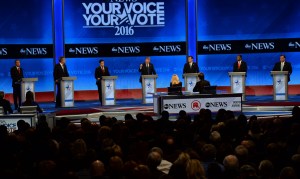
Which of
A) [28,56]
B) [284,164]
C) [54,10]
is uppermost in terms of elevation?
[54,10]

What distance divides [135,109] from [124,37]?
4.59m

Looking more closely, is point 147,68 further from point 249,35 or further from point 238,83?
point 249,35

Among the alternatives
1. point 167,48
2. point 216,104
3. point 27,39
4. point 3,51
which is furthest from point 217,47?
point 3,51

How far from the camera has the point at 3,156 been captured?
22.9 feet

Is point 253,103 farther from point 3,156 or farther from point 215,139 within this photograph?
point 3,156

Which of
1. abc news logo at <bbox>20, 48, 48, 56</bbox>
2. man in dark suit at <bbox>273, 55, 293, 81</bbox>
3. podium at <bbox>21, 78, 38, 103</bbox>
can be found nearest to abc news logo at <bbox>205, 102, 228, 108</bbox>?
man in dark suit at <bbox>273, 55, 293, 81</bbox>

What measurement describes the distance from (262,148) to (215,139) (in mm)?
724

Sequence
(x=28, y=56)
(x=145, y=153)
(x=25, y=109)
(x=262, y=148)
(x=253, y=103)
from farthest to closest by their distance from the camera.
A: 1. (x=28, y=56)
2. (x=253, y=103)
3. (x=25, y=109)
4. (x=262, y=148)
5. (x=145, y=153)

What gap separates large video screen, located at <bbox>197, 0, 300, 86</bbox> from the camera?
21.1 metres

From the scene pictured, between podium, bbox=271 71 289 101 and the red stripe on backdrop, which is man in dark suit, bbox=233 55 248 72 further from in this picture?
the red stripe on backdrop

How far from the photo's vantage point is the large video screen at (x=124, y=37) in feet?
67.4

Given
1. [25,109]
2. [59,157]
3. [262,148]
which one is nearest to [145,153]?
[59,157]

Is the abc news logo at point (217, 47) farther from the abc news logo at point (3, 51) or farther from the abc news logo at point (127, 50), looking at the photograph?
the abc news logo at point (3, 51)

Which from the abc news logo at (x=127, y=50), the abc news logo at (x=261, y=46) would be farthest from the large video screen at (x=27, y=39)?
the abc news logo at (x=261, y=46)
